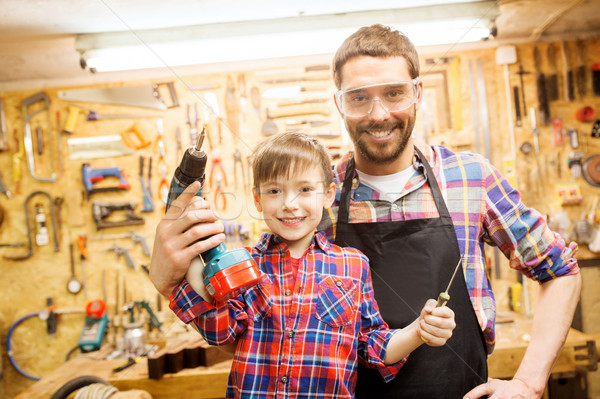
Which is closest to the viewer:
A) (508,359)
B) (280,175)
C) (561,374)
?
(280,175)

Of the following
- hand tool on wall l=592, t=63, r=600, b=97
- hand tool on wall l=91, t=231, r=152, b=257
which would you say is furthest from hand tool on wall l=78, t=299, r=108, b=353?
hand tool on wall l=592, t=63, r=600, b=97

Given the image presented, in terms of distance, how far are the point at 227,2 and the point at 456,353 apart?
144 cm

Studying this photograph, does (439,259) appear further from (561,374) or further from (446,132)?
(446,132)

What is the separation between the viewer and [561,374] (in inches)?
45.6

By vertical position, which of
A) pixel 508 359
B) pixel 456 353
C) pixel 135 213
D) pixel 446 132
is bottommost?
pixel 508 359

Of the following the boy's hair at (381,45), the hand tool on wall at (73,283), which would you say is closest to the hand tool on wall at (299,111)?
the boy's hair at (381,45)

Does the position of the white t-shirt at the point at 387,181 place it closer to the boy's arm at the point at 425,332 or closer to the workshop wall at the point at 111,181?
the boy's arm at the point at 425,332

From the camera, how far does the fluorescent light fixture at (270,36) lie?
100 centimetres

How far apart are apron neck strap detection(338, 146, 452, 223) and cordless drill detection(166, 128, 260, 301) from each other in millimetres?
385

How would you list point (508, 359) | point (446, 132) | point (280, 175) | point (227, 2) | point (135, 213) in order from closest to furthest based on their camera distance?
1. point (280, 175)
2. point (508, 359)
3. point (227, 2)
4. point (446, 132)
5. point (135, 213)

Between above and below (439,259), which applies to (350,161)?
above

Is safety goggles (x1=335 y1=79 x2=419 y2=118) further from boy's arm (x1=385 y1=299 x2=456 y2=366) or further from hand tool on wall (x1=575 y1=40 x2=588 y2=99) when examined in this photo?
hand tool on wall (x1=575 y1=40 x2=588 y2=99)

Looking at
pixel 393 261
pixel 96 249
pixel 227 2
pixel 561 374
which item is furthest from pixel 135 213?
pixel 561 374

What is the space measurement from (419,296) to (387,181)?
0.35m
